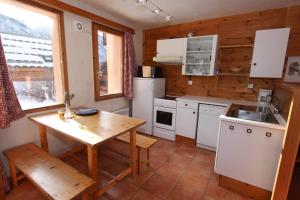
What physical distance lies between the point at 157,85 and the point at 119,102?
932 millimetres

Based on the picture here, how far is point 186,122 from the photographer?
3.01 meters

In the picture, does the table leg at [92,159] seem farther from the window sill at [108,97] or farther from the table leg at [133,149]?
the window sill at [108,97]

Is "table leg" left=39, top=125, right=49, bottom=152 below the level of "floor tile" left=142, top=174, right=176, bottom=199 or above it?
above

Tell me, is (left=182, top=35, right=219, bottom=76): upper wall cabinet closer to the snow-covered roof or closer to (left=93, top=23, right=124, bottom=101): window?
(left=93, top=23, right=124, bottom=101): window

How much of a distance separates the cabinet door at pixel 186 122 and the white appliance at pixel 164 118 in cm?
11

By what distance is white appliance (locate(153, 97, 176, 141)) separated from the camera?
3174 millimetres

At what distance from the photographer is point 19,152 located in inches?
73.0

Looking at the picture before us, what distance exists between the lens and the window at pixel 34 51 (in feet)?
6.25

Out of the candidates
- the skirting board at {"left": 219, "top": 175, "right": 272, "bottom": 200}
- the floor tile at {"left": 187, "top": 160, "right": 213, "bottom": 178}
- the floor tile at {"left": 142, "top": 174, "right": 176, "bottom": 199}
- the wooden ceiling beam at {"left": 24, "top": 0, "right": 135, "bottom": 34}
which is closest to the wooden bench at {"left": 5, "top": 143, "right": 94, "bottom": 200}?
the floor tile at {"left": 142, "top": 174, "right": 176, "bottom": 199}

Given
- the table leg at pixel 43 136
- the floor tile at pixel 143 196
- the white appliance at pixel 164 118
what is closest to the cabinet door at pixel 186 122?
the white appliance at pixel 164 118

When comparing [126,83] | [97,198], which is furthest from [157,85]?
[97,198]

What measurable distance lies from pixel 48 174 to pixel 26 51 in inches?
63.4

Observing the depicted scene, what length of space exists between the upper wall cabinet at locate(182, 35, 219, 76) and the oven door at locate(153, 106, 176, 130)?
874 millimetres

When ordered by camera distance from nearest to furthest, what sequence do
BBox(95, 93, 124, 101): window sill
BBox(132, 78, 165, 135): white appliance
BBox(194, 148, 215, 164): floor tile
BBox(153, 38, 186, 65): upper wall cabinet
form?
BBox(194, 148, 215, 164): floor tile < BBox(95, 93, 124, 101): window sill < BBox(153, 38, 186, 65): upper wall cabinet < BBox(132, 78, 165, 135): white appliance
